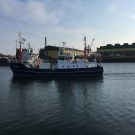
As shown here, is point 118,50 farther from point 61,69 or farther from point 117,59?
point 61,69

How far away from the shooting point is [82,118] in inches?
929

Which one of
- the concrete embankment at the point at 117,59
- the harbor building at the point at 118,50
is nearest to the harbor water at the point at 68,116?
the concrete embankment at the point at 117,59

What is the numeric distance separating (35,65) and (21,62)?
11.4ft

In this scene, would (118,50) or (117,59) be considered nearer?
(117,59)

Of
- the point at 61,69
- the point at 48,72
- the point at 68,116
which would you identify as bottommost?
the point at 68,116

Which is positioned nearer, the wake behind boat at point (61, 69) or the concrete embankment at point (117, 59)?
the wake behind boat at point (61, 69)

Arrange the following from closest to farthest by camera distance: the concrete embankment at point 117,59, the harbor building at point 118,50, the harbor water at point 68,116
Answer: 1. the harbor water at point 68,116
2. the concrete embankment at point 117,59
3. the harbor building at point 118,50

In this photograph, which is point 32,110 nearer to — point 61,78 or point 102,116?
point 102,116

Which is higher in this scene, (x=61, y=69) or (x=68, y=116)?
(x=61, y=69)

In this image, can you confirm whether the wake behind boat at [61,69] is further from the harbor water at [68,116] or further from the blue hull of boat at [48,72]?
the harbor water at [68,116]

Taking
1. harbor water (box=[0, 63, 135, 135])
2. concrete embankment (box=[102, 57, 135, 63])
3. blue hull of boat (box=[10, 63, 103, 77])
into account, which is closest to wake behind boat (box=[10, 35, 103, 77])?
blue hull of boat (box=[10, 63, 103, 77])

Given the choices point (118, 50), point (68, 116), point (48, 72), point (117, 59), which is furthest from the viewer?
point (118, 50)

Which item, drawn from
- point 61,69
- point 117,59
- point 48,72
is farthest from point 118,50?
point 48,72

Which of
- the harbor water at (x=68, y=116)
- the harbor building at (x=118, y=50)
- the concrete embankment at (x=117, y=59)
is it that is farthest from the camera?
the harbor building at (x=118, y=50)
